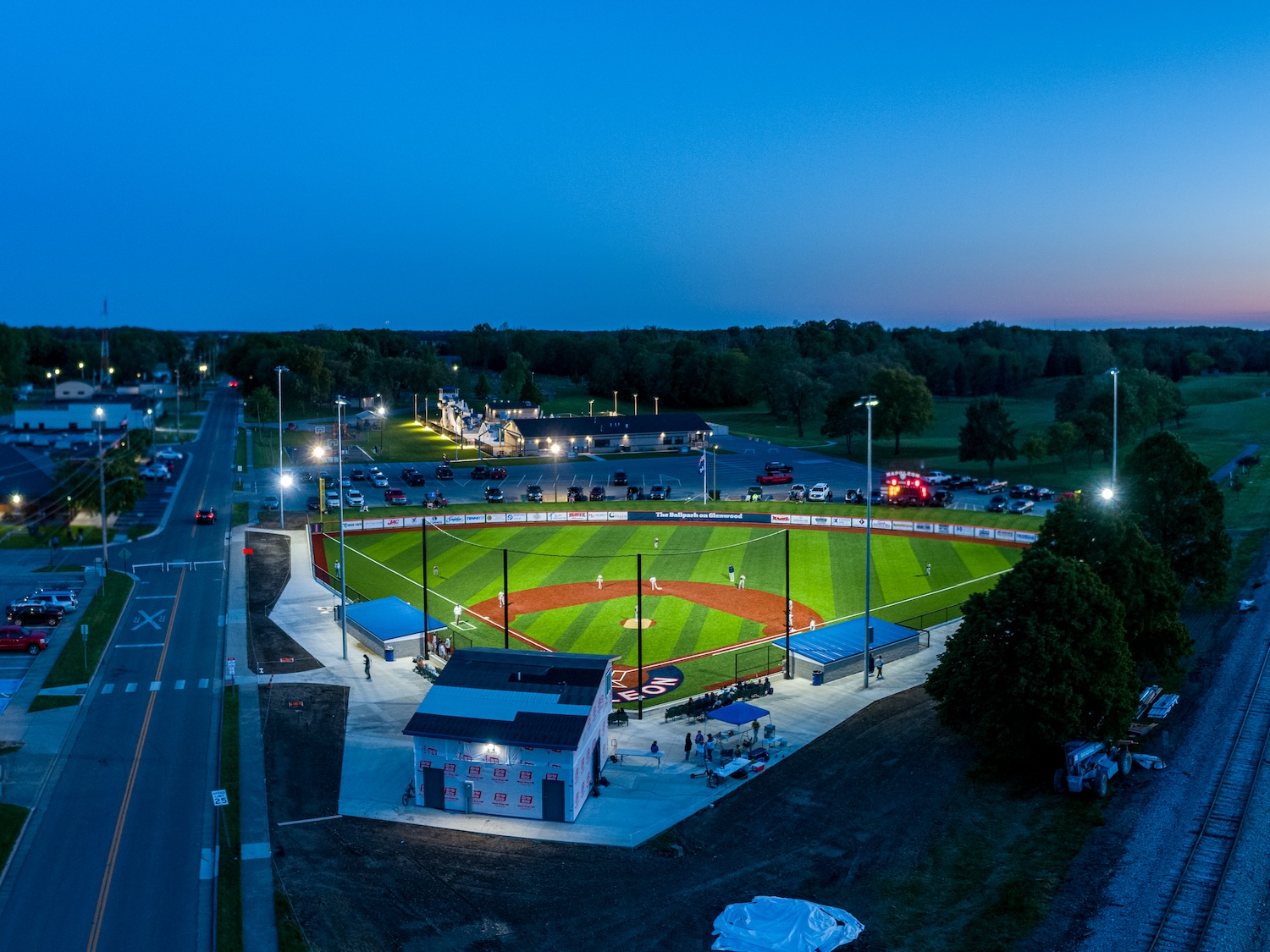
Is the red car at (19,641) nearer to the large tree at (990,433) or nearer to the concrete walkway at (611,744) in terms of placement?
the concrete walkway at (611,744)

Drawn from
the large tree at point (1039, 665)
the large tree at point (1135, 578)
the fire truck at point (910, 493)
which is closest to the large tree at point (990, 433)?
the fire truck at point (910, 493)

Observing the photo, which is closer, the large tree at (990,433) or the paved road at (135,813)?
the paved road at (135,813)

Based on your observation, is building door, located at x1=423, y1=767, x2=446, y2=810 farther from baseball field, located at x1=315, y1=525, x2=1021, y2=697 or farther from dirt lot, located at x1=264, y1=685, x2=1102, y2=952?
baseball field, located at x1=315, y1=525, x2=1021, y2=697

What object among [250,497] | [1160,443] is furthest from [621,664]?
[250,497]

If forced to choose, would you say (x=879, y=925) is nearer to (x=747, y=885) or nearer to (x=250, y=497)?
(x=747, y=885)

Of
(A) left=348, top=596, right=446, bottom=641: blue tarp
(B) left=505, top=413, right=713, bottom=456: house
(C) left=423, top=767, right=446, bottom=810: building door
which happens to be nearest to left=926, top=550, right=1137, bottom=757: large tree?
(C) left=423, top=767, right=446, bottom=810: building door

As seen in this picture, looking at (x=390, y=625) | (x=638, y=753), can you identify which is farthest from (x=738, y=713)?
(x=390, y=625)
